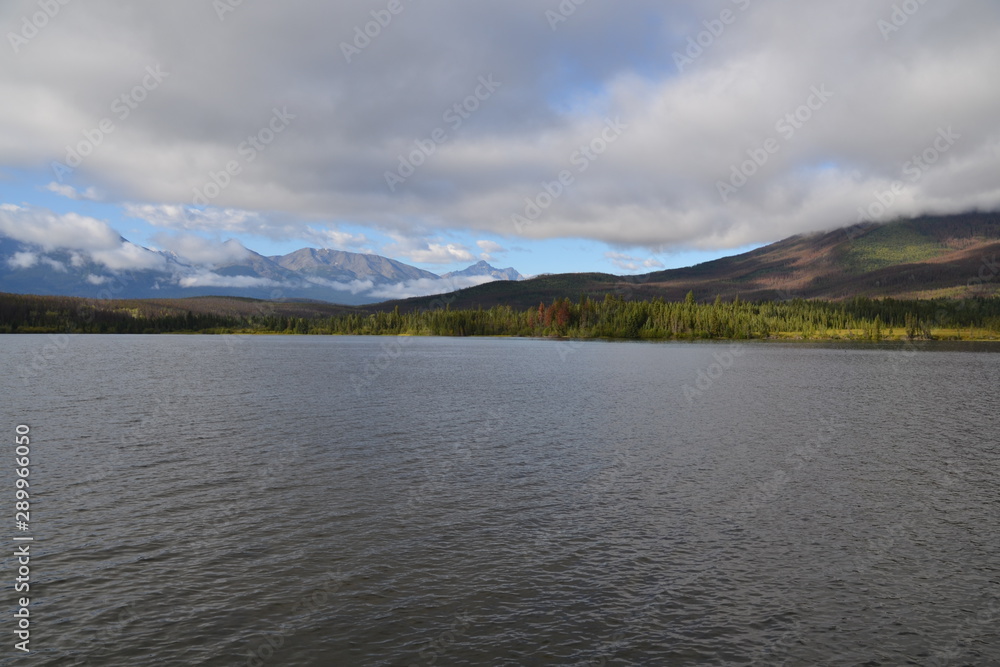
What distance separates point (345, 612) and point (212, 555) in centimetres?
797

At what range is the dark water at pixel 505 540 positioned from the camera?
1844cm

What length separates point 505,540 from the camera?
26.6m

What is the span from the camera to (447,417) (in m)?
60.8

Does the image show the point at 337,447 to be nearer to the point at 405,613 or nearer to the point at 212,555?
the point at 212,555

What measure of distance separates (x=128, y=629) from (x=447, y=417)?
140 ft

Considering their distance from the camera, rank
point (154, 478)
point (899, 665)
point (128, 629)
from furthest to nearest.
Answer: point (154, 478) → point (128, 629) → point (899, 665)

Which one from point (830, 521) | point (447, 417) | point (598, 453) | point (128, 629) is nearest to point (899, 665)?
point (830, 521)

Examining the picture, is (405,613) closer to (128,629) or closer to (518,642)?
(518,642)

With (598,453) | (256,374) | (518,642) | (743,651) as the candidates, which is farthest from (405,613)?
(256,374)

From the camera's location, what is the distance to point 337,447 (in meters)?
46.0

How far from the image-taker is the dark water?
18438mm

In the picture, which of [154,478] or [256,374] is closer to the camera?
[154,478]

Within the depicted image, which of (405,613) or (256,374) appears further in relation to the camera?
(256,374)

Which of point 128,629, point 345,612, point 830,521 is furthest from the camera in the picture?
point 830,521
